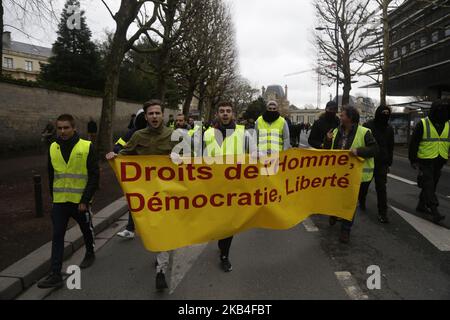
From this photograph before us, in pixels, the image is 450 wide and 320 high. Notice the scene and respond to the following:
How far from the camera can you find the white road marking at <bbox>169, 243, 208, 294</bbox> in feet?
13.3

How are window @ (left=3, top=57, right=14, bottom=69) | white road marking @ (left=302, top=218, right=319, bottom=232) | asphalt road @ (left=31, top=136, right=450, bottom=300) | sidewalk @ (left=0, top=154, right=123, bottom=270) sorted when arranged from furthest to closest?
1. window @ (left=3, top=57, right=14, bottom=69)
2. white road marking @ (left=302, top=218, right=319, bottom=232)
3. sidewalk @ (left=0, top=154, right=123, bottom=270)
4. asphalt road @ (left=31, top=136, right=450, bottom=300)

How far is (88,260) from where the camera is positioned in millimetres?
4531

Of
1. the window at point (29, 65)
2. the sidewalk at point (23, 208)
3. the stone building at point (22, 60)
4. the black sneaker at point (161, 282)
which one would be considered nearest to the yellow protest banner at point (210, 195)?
the black sneaker at point (161, 282)

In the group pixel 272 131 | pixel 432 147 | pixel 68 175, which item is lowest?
pixel 68 175

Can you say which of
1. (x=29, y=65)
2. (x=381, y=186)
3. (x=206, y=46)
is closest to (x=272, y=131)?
(x=381, y=186)

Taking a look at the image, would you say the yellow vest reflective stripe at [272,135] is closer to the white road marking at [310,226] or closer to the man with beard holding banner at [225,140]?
the white road marking at [310,226]

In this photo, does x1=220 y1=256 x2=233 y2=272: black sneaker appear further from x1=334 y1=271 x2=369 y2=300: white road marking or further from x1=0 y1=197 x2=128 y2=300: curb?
x1=0 y1=197 x2=128 y2=300: curb

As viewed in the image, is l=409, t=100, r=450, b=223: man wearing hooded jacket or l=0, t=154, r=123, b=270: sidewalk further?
l=409, t=100, r=450, b=223: man wearing hooded jacket

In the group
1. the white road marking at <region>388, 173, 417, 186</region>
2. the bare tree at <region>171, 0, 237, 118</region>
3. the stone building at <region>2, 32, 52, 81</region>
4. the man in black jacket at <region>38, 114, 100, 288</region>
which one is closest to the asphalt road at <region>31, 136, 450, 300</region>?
the man in black jacket at <region>38, 114, 100, 288</region>

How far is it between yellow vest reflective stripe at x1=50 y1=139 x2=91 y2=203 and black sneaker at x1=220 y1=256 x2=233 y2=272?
1.69 meters

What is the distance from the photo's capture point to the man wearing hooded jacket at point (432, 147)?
6137mm

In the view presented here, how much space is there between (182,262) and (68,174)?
5.33ft

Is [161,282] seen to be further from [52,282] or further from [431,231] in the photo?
[431,231]

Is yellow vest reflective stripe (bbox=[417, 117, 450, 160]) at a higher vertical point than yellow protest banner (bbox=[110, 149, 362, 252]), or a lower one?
higher
